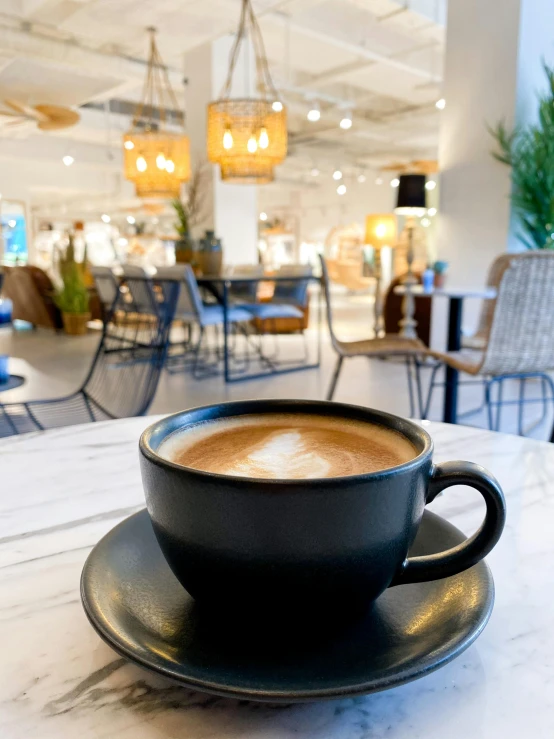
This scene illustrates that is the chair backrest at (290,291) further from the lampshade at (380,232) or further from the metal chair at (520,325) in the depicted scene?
the metal chair at (520,325)

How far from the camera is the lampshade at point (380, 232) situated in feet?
24.0

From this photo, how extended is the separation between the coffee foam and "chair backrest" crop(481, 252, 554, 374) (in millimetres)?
2258

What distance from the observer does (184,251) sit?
5859 mm

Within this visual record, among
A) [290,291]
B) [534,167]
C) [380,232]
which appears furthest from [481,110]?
[380,232]

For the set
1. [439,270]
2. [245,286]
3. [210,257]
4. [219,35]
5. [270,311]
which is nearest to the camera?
[439,270]

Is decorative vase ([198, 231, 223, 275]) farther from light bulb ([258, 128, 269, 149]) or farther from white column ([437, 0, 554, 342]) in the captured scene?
white column ([437, 0, 554, 342])

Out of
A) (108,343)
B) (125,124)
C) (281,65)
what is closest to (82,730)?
(108,343)

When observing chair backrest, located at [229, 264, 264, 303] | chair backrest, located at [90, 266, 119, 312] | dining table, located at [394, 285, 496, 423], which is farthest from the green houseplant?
chair backrest, located at [90, 266, 119, 312]

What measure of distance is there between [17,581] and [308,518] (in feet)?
0.73

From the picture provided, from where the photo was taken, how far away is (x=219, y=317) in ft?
16.3

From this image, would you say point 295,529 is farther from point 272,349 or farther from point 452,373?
point 272,349

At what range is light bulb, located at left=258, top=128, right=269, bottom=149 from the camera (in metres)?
4.98

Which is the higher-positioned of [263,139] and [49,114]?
[49,114]

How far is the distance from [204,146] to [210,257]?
7.66ft
